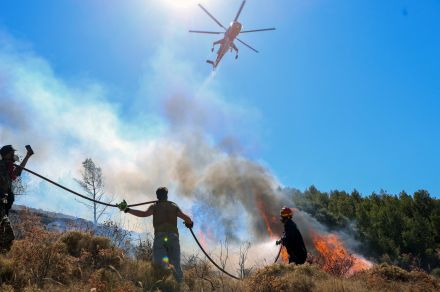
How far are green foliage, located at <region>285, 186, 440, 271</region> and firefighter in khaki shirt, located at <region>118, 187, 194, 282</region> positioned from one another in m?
37.0

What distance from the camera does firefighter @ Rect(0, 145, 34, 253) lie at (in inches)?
270

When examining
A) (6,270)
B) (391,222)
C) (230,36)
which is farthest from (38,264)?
(391,222)

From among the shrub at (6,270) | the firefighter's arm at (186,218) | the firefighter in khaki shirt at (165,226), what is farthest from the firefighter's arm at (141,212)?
the shrub at (6,270)

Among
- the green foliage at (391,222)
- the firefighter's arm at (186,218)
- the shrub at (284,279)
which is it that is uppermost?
the green foliage at (391,222)

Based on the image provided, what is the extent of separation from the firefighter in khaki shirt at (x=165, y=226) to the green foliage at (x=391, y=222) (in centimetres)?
3700

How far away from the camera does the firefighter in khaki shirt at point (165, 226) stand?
26.0 feet

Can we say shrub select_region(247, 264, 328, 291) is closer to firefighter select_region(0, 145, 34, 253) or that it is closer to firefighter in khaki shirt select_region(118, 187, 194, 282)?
firefighter in khaki shirt select_region(118, 187, 194, 282)

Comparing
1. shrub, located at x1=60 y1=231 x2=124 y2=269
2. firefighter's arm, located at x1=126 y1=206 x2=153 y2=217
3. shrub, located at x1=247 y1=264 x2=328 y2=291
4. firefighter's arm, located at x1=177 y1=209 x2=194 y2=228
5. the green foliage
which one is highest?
the green foliage

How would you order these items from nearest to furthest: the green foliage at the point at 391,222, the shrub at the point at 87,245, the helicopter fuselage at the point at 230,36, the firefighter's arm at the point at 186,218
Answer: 1. the shrub at the point at 87,245
2. the firefighter's arm at the point at 186,218
3. the helicopter fuselage at the point at 230,36
4. the green foliage at the point at 391,222

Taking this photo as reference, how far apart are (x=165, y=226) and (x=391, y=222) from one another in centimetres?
4421

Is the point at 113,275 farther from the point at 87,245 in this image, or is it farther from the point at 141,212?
the point at 87,245

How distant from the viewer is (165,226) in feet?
26.7

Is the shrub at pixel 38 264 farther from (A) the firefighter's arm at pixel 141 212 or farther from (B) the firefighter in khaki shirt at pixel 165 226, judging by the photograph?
(A) the firefighter's arm at pixel 141 212

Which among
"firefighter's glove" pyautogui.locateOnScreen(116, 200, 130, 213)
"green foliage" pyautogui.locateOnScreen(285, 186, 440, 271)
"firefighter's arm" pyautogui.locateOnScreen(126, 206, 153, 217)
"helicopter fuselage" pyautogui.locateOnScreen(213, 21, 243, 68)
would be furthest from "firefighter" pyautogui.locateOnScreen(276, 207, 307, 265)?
"green foliage" pyautogui.locateOnScreen(285, 186, 440, 271)
